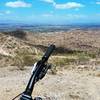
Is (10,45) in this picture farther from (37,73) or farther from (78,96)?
(37,73)

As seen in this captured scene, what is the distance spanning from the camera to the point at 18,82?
18.6m

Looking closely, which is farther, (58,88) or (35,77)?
(58,88)

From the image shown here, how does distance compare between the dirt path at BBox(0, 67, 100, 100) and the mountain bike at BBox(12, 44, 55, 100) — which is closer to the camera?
the mountain bike at BBox(12, 44, 55, 100)

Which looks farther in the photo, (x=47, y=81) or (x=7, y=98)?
(x=47, y=81)

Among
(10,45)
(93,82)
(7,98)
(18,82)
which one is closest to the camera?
(7,98)

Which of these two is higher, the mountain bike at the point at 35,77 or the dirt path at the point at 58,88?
the mountain bike at the point at 35,77

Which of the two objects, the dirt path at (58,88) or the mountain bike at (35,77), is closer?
the mountain bike at (35,77)

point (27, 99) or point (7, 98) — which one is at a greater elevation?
point (27, 99)

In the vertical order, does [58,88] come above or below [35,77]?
below

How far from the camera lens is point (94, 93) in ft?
55.0

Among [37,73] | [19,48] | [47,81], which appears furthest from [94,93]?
[19,48]

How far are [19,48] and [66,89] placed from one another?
23192 mm

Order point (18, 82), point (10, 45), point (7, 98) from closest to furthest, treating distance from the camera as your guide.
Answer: point (7, 98), point (18, 82), point (10, 45)

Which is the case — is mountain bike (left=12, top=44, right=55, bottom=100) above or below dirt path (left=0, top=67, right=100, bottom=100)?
above
